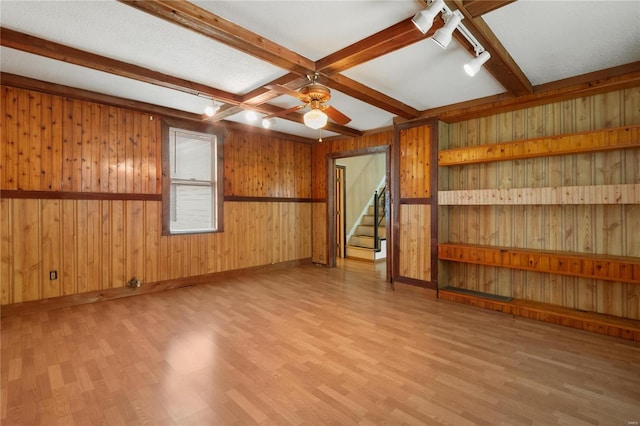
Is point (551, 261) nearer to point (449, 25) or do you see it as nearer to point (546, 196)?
point (546, 196)

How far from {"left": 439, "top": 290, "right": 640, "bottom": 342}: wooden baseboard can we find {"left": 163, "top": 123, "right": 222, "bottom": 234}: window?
13.7 ft

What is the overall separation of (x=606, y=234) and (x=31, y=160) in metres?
6.72

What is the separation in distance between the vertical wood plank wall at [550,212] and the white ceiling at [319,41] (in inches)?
21.1

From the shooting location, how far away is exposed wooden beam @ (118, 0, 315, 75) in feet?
6.84

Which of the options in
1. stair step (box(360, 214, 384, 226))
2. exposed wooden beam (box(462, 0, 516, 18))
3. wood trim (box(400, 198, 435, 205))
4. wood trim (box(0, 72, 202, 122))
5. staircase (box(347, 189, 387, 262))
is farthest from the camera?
stair step (box(360, 214, 384, 226))

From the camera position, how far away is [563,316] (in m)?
3.35

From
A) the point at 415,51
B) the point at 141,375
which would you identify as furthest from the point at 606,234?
the point at 141,375

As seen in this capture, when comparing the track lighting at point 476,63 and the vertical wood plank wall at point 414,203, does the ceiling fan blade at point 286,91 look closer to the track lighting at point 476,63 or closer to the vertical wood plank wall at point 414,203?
the track lighting at point 476,63

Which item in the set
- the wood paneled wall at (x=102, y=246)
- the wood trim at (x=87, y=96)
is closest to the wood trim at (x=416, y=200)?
the wood paneled wall at (x=102, y=246)

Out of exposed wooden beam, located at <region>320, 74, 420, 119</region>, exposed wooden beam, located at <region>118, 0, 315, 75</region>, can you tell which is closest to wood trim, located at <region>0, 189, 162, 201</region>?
exposed wooden beam, located at <region>118, 0, 315, 75</region>

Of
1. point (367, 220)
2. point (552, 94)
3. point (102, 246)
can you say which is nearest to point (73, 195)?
point (102, 246)

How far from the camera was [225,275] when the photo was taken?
5.45m

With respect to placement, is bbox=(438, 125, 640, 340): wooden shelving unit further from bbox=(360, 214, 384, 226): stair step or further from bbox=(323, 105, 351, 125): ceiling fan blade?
bbox=(360, 214, 384, 226): stair step

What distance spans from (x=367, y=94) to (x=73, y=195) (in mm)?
3945
